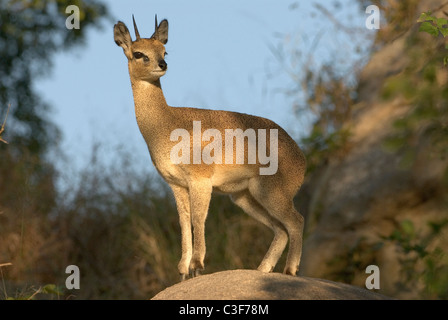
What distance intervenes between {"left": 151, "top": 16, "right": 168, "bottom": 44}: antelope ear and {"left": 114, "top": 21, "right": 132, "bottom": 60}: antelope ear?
29cm

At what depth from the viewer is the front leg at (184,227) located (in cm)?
666

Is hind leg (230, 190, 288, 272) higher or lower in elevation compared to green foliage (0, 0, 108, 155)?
lower

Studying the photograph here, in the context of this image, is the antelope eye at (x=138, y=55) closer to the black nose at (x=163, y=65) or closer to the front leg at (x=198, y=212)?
the black nose at (x=163, y=65)

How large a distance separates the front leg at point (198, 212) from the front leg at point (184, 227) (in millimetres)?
123

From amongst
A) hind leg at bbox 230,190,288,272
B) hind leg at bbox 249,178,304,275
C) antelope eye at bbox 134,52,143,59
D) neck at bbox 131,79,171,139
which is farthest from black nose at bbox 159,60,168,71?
hind leg at bbox 230,190,288,272

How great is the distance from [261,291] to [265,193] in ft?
4.67

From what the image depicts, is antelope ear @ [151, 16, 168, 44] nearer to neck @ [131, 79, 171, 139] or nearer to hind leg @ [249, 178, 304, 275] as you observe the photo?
neck @ [131, 79, 171, 139]

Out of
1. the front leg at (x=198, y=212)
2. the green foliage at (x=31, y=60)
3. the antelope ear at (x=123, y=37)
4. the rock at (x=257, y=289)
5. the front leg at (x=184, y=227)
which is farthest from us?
the green foliage at (x=31, y=60)

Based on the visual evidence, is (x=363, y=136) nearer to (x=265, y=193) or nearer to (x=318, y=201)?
(x=318, y=201)

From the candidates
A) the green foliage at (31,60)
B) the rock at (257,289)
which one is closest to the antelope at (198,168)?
the rock at (257,289)

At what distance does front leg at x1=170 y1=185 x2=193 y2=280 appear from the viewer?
21.9ft

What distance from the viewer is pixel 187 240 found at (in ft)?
22.1

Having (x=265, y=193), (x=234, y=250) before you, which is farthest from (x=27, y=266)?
(x=265, y=193)

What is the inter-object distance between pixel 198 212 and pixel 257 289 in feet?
3.72
